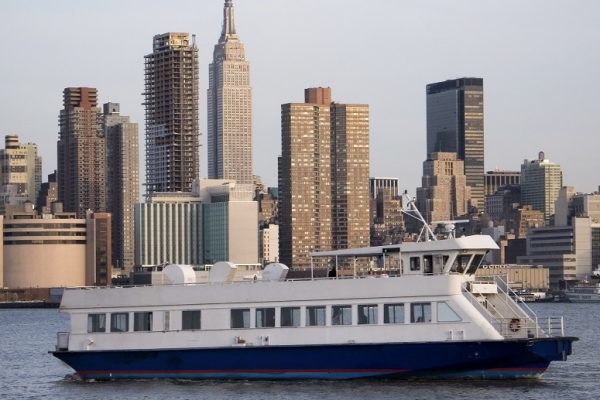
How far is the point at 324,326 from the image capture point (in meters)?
44.2

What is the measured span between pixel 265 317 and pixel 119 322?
5.17 metres

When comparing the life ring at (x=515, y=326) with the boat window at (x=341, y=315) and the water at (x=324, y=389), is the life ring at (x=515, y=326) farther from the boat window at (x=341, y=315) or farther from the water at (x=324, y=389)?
the boat window at (x=341, y=315)

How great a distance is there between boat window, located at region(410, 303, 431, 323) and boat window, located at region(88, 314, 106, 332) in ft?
34.6

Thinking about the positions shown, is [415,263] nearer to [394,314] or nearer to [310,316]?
[394,314]

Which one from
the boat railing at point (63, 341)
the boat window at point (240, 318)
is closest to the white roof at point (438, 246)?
the boat window at point (240, 318)

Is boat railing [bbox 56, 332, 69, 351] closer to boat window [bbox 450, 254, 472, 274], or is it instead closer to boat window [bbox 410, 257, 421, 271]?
boat window [bbox 410, 257, 421, 271]

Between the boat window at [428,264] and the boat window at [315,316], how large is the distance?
11.2ft

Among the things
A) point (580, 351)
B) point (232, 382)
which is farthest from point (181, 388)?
point (580, 351)

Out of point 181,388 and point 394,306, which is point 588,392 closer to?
point 394,306

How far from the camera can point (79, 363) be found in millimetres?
47312

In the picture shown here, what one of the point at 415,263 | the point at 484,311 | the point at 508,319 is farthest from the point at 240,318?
the point at 508,319

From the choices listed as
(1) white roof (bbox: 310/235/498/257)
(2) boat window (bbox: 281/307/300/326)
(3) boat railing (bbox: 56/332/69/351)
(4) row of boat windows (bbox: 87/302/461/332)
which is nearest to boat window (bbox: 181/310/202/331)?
(4) row of boat windows (bbox: 87/302/461/332)

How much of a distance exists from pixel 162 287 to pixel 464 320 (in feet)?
32.9

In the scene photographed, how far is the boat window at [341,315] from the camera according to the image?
144ft
